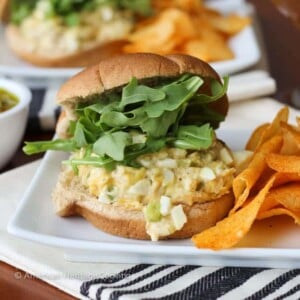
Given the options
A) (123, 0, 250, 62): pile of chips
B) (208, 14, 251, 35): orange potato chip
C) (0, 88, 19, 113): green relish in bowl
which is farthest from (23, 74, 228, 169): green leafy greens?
(208, 14, 251, 35): orange potato chip

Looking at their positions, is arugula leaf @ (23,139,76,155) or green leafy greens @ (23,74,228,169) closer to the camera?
green leafy greens @ (23,74,228,169)

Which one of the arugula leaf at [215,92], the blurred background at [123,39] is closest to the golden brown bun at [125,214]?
the arugula leaf at [215,92]

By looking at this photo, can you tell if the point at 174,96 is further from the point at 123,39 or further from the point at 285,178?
the point at 123,39

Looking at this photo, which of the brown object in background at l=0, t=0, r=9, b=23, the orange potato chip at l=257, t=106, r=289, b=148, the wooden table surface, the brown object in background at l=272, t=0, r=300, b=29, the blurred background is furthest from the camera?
the brown object in background at l=0, t=0, r=9, b=23

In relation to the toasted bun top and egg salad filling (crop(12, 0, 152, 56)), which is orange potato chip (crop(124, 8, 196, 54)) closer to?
egg salad filling (crop(12, 0, 152, 56))

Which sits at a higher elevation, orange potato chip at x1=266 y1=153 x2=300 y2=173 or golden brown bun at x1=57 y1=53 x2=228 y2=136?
golden brown bun at x1=57 y1=53 x2=228 y2=136

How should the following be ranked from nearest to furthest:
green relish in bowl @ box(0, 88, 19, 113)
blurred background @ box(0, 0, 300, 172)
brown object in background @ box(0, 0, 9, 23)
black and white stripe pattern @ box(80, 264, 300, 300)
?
black and white stripe pattern @ box(80, 264, 300, 300), green relish in bowl @ box(0, 88, 19, 113), blurred background @ box(0, 0, 300, 172), brown object in background @ box(0, 0, 9, 23)

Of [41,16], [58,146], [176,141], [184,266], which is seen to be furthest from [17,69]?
[184,266]

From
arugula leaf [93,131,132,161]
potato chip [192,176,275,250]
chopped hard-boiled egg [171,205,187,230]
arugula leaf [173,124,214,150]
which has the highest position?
arugula leaf [93,131,132,161]
